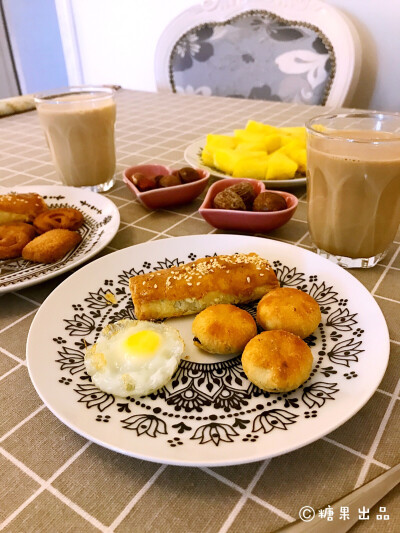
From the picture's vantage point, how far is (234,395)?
54 cm

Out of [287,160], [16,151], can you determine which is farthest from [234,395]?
[16,151]

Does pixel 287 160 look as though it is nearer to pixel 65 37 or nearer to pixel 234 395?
pixel 234 395

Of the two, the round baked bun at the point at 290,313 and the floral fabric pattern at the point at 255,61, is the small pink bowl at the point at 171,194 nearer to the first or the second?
the round baked bun at the point at 290,313

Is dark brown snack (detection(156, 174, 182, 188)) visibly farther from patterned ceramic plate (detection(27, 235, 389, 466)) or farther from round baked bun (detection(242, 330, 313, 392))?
round baked bun (detection(242, 330, 313, 392))

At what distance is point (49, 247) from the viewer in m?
0.85

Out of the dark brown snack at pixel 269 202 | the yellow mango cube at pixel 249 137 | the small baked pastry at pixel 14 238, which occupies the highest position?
the yellow mango cube at pixel 249 137

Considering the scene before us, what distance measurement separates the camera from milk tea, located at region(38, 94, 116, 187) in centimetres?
115

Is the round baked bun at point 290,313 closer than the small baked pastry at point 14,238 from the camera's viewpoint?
Yes

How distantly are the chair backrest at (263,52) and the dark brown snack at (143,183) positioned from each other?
5.32ft

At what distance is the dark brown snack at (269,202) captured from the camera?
36.3 inches

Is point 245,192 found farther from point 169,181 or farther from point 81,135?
point 81,135

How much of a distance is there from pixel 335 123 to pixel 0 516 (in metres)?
0.87

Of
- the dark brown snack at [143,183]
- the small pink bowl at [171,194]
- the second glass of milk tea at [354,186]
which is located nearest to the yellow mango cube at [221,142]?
the small pink bowl at [171,194]

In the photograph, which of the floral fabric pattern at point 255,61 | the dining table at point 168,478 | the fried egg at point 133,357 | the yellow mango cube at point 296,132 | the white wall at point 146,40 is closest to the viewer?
the dining table at point 168,478
